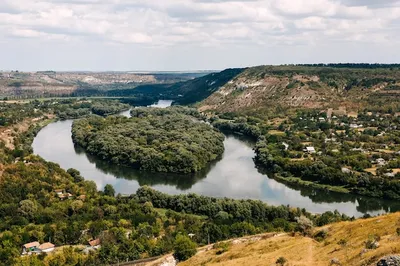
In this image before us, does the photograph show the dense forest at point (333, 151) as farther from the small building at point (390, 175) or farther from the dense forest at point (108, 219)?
the dense forest at point (108, 219)

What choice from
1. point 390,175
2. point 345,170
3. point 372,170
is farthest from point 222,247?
point 372,170

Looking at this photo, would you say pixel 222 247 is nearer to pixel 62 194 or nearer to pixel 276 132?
pixel 62 194

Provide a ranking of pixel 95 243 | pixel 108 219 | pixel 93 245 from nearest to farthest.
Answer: pixel 93 245, pixel 95 243, pixel 108 219

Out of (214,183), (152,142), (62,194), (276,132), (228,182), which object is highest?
(276,132)

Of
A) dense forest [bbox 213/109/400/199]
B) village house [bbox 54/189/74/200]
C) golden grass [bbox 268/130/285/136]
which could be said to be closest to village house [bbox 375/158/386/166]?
dense forest [bbox 213/109/400/199]

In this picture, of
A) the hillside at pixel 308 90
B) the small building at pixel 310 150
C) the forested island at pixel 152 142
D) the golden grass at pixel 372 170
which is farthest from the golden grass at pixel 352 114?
→ the golden grass at pixel 372 170

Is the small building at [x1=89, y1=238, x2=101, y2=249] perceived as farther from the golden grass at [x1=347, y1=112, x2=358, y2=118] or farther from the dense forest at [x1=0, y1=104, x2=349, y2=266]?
the golden grass at [x1=347, y1=112, x2=358, y2=118]

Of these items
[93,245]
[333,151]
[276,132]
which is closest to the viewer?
[93,245]
